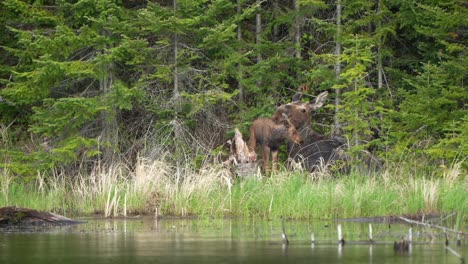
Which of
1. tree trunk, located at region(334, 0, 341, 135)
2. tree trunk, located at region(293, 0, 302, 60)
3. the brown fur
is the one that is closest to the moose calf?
the brown fur

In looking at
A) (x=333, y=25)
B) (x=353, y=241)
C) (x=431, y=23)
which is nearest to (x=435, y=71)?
(x=431, y=23)

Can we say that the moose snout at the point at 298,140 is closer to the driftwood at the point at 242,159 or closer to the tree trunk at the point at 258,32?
the driftwood at the point at 242,159

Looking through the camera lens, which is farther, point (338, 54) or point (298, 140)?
point (338, 54)

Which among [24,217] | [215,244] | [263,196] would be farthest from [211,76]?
[215,244]

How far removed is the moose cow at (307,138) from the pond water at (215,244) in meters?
6.17

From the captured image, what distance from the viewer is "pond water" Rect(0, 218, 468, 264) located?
34.5 feet

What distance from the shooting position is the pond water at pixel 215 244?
10508 mm

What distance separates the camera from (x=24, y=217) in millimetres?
15555

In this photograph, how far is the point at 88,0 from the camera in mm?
21453

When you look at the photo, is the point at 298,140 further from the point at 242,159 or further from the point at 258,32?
the point at 258,32

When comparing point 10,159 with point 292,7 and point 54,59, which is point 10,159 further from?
point 292,7

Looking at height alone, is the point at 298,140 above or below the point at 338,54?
below

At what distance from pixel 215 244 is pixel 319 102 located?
10667 mm

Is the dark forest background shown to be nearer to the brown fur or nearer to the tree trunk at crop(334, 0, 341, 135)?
the tree trunk at crop(334, 0, 341, 135)
